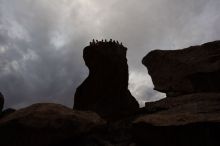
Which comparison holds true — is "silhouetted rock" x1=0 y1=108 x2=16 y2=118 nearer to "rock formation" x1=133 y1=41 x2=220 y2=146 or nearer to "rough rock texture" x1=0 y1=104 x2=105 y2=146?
"rough rock texture" x1=0 y1=104 x2=105 y2=146

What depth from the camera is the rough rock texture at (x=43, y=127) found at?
14922 millimetres

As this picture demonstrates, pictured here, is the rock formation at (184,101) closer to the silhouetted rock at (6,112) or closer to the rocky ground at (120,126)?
the rocky ground at (120,126)

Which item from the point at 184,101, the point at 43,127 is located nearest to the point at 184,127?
the point at 184,101

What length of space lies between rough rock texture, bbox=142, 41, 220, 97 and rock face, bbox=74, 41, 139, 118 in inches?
102

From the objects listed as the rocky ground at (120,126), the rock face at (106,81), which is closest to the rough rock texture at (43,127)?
the rocky ground at (120,126)

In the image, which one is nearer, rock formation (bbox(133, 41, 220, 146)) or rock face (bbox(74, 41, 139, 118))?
rock formation (bbox(133, 41, 220, 146))

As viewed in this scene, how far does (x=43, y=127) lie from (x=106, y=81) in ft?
37.6

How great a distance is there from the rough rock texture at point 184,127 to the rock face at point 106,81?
950cm

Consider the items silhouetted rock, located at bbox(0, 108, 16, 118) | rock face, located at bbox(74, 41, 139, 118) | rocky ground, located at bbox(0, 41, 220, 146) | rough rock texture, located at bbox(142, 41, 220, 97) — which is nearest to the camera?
rocky ground, located at bbox(0, 41, 220, 146)

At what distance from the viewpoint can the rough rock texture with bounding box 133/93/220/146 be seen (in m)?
13.7

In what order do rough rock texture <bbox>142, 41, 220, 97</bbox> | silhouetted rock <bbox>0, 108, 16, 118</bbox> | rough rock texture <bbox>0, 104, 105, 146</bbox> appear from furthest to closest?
rough rock texture <bbox>142, 41, 220, 97</bbox> → silhouetted rock <bbox>0, 108, 16, 118</bbox> → rough rock texture <bbox>0, 104, 105, 146</bbox>

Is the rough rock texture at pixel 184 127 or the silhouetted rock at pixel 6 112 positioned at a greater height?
the silhouetted rock at pixel 6 112

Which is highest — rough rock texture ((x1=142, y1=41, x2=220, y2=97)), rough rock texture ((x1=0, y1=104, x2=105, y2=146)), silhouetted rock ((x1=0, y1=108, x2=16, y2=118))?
rough rock texture ((x1=142, y1=41, x2=220, y2=97))

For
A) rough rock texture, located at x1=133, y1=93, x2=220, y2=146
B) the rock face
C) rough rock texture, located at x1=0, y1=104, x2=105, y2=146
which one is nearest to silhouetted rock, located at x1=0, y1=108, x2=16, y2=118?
rough rock texture, located at x1=0, y1=104, x2=105, y2=146
